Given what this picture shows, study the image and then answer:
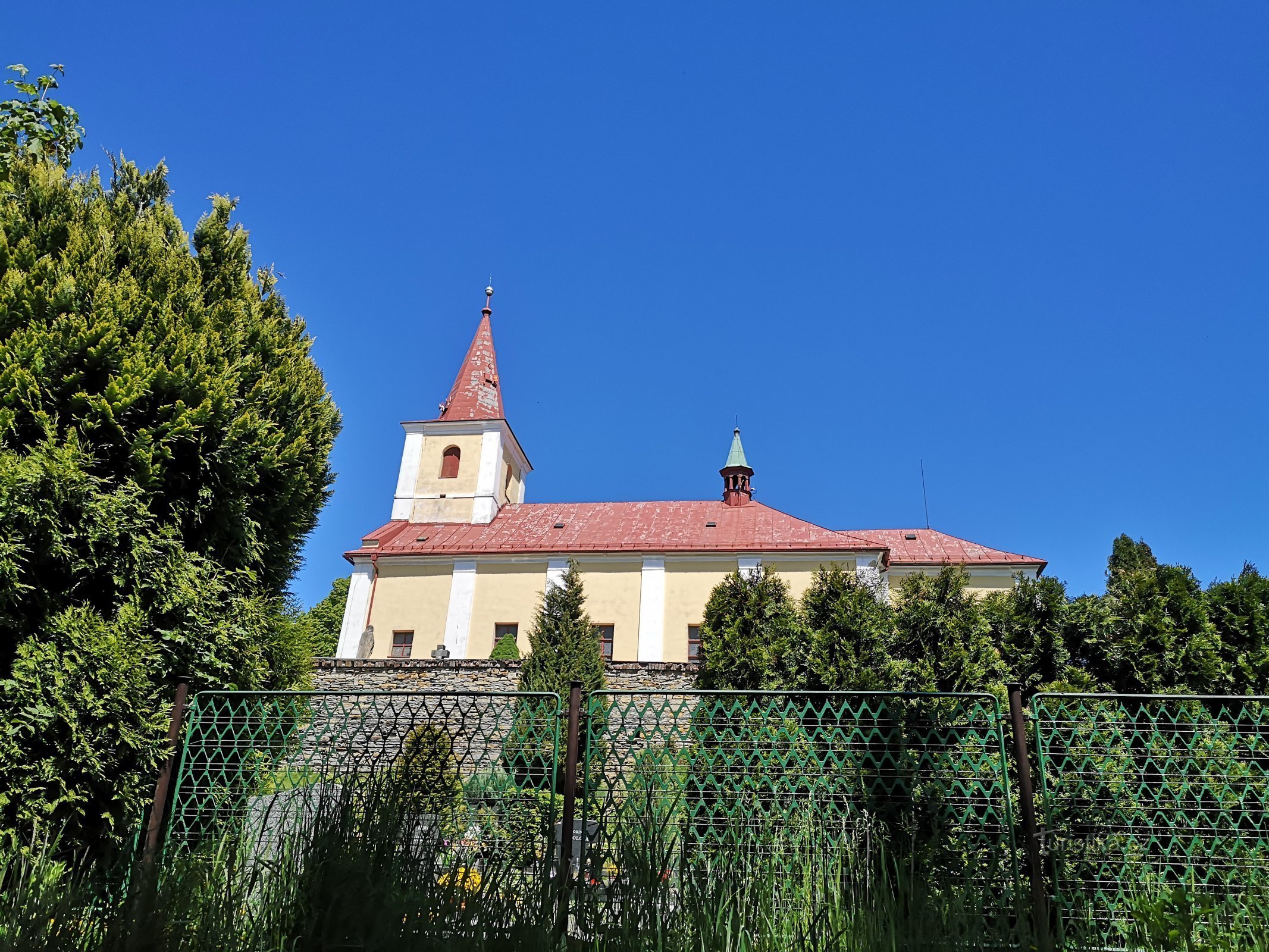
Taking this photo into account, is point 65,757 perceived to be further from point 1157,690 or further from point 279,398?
point 1157,690

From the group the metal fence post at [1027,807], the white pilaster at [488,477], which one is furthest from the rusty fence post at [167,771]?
the white pilaster at [488,477]

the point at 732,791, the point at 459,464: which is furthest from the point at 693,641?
the point at 732,791

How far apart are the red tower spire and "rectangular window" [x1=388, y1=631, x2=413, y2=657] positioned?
8457 mm

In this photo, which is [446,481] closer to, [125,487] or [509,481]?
[509,481]

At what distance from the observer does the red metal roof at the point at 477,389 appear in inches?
1168

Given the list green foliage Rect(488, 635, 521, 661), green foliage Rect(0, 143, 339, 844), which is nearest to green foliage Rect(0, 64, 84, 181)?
green foliage Rect(0, 143, 339, 844)

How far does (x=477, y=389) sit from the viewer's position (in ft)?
101

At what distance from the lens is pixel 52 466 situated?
5.24 meters

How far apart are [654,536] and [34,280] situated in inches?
803

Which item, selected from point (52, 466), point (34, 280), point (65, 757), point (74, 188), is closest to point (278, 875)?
point (65, 757)

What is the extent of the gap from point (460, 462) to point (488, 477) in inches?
54.5

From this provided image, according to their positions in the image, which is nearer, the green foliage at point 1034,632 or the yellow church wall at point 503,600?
the green foliage at point 1034,632

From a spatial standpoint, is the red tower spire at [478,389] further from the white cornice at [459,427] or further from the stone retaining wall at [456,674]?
the stone retaining wall at [456,674]

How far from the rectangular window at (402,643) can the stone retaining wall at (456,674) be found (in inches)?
240
